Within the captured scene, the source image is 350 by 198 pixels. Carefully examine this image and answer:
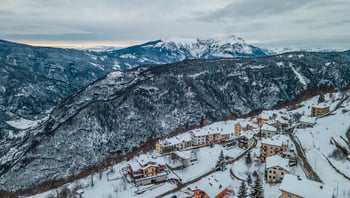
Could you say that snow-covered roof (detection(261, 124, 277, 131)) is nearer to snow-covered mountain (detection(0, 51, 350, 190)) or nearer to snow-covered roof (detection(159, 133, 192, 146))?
snow-covered roof (detection(159, 133, 192, 146))

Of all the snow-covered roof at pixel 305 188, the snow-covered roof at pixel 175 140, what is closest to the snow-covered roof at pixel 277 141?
the snow-covered roof at pixel 305 188

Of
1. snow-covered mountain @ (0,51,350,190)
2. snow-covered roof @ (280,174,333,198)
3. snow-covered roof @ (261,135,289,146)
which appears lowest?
snow-covered mountain @ (0,51,350,190)

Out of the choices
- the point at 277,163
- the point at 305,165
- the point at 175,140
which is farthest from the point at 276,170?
the point at 175,140

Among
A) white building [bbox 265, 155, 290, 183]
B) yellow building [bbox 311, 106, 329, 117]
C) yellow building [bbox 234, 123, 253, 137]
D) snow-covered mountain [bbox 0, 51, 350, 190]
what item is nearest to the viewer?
white building [bbox 265, 155, 290, 183]

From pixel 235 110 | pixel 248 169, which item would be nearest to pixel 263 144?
pixel 248 169

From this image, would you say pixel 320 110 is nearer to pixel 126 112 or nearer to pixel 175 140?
pixel 175 140

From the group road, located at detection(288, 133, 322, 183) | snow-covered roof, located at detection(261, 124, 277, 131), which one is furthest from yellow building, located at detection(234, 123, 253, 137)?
road, located at detection(288, 133, 322, 183)

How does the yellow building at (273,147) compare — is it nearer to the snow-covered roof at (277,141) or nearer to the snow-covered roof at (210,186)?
the snow-covered roof at (277,141)

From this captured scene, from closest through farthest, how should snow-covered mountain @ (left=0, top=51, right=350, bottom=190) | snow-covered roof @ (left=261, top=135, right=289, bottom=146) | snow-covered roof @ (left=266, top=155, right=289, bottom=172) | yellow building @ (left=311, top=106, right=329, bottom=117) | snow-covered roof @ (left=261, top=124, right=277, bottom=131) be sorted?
1. snow-covered roof @ (left=266, top=155, right=289, bottom=172)
2. snow-covered roof @ (left=261, top=135, right=289, bottom=146)
3. snow-covered roof @ (left=261, top=124, right=277, bottom=131)
4. yellow building @ (left=311, top=106, right=329, bottom=117)
5. snow-covered mountain @ (left=0, top=51, right=350, bottom=190)

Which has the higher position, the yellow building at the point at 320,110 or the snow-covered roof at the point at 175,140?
the yellow building at the point at 320,110
